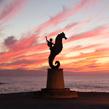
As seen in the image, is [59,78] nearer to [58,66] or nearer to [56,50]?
[58,66]

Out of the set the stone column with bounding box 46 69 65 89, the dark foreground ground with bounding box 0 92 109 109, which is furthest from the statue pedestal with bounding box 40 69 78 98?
the dark foreground ground with bounding box 0 92 109 109

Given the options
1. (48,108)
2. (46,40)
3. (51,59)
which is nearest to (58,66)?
(51,59)

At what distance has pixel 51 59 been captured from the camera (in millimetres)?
23688

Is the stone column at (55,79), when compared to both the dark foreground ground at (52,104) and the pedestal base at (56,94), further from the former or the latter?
the dark foreground ground at (52,104)

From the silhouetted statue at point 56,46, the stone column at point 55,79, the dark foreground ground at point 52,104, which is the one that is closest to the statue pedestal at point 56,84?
the stone column at point 55,79

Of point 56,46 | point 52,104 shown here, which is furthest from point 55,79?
point 52,104

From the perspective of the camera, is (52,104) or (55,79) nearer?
(52,104)

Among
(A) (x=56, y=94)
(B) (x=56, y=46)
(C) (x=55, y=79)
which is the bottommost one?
(A) (x=56, y=94)

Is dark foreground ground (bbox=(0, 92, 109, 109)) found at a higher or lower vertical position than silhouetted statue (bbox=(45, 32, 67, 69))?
lower

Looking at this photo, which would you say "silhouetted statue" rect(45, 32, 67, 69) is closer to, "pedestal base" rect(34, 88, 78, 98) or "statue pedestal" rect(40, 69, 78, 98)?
"statue pedestal" rect(40, 69, 78, 98)

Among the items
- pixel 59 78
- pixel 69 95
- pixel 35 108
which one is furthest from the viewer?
pixel 59 78

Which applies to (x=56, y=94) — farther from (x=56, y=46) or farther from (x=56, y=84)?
(x=56, y=46)

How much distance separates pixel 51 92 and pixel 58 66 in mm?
3294

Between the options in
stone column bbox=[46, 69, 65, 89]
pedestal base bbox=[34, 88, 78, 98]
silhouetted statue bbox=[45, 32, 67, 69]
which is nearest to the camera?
pedestal base bbox=[34, 88, 78, 98]
